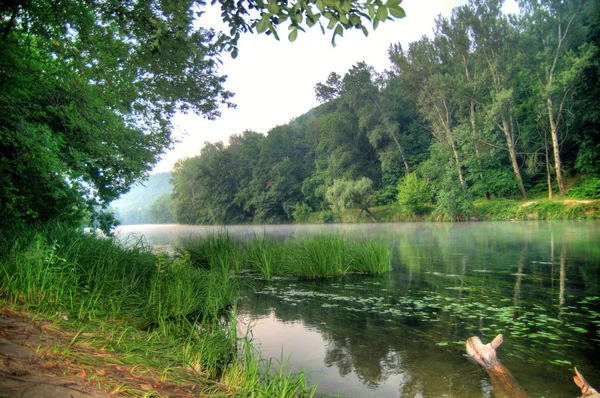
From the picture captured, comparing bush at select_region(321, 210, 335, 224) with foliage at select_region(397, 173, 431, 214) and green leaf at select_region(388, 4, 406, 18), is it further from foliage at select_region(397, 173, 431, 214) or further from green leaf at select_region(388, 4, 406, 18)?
green leaf at select_region(388, 4, 406, 18)

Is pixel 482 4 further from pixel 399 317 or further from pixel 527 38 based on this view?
pixel 399 317

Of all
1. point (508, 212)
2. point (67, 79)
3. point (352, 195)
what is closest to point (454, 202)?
point (508, 212)

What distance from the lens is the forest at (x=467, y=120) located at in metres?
34.0

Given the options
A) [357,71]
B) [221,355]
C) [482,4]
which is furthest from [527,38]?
[221,355]

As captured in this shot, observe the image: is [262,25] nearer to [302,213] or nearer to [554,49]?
[554,49]

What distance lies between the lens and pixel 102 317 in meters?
4.71

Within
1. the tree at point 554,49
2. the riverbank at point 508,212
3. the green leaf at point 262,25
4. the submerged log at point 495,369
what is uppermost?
the tree at point 554,49

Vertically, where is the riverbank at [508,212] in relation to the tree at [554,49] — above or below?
below

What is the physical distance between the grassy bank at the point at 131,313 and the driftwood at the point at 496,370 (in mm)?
2030

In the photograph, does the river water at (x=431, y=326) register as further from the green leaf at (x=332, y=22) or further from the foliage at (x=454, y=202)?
the foliage at (x=454, y=202)

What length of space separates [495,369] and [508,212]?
34.7m

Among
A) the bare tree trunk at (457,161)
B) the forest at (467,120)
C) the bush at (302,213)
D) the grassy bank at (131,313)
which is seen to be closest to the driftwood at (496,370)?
the grassy bank at (131,313)

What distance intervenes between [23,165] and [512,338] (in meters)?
7.43

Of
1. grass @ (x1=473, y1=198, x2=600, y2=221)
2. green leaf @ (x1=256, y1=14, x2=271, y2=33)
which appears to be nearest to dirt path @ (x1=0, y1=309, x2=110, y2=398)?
green leaf @ (x1=256, y1=14, x2=271, y2=33)
